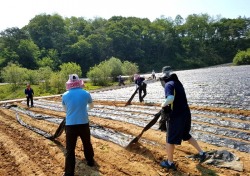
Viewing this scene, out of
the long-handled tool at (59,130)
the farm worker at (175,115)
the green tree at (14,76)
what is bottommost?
Result: the long-handled tool at (59,130)

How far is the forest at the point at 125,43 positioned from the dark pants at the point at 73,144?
60.6 m

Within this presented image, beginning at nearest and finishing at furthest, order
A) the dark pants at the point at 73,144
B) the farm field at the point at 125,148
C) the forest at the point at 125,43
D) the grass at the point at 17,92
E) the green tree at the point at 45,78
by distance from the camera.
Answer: the dark pants at the point at 73,144 → the farm field at the point at 125,148 → the grass at the point at 17,92 → the green tree at the point at 45,78 → the forest at the point at 125,43

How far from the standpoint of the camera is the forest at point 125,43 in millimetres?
69244

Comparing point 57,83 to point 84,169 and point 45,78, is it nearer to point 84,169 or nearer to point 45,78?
point 45,78

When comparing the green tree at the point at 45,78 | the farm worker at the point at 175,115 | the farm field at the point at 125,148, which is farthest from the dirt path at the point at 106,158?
the green tree at the point at 45,78

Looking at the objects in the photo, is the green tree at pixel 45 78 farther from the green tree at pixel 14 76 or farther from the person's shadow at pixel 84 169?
the person's shadow at pixel 84 169

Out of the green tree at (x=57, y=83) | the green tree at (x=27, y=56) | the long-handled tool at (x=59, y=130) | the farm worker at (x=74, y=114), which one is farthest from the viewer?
the green tree at (x=27, y=56)

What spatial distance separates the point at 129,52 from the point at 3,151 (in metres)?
78.6

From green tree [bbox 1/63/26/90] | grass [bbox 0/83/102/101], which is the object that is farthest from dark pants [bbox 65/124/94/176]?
green tree [bbox 1/63/26/90]

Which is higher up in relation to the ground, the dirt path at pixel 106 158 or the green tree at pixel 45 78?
the green tree at pixel 45 78

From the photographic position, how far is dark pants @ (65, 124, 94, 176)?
5.58 metres

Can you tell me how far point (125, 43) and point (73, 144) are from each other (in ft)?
266

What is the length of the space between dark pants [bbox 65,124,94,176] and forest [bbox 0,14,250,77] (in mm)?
60589

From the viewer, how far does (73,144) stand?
5.72 m
